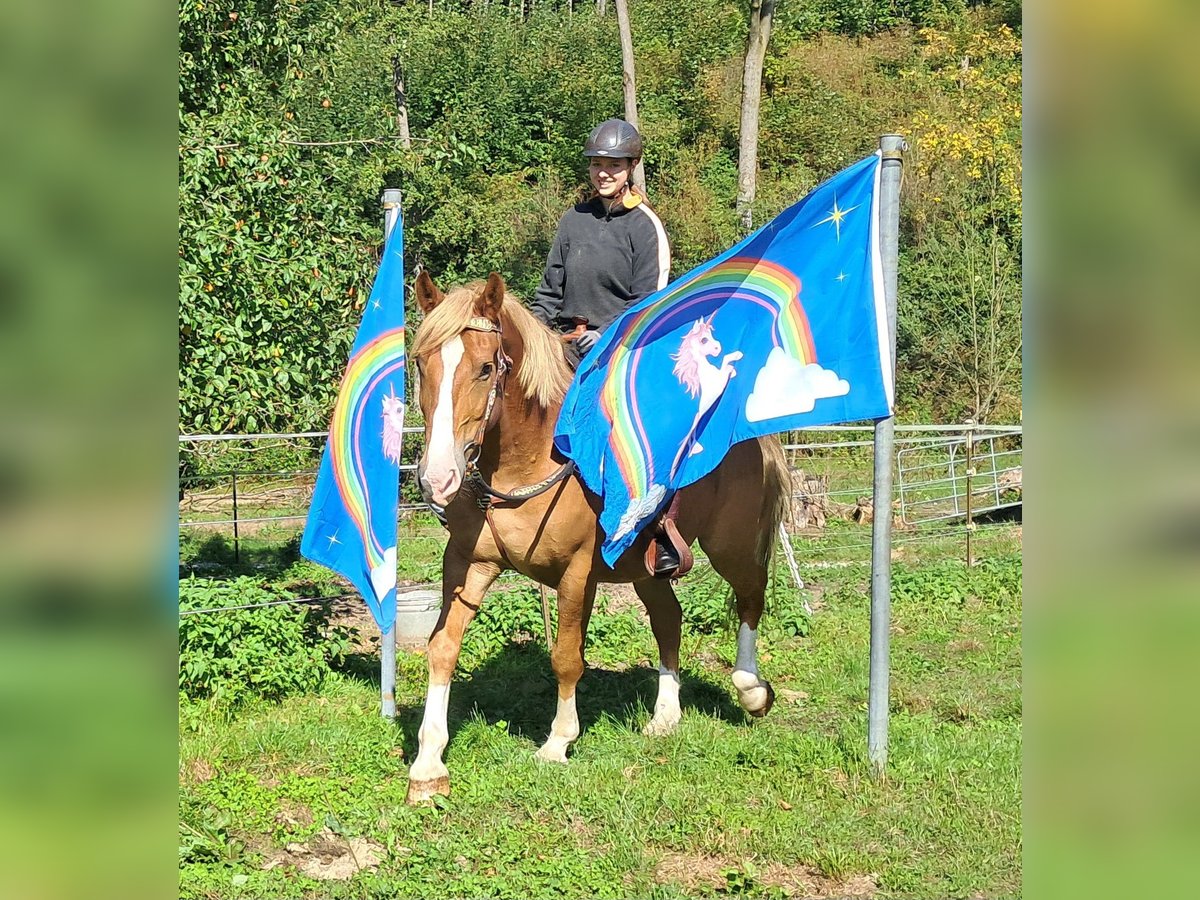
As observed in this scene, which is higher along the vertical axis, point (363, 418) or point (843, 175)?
point (843, 175)

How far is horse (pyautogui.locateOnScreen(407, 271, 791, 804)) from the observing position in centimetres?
481

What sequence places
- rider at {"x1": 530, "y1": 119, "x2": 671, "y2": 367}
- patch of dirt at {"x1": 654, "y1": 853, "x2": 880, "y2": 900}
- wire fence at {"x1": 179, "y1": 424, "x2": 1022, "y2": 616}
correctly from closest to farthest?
patch of dirt at {"x1": 654, "y1": 853, "x2": 880, "y2": 900}
rider at {"x1": 530, "y1": 119, "x2": 671, "y2": 367}
wire fence at {"x1": 179, "y1": 424, "x2": 1022, "y2": 616}

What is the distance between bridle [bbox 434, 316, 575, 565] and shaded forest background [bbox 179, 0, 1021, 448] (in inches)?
110

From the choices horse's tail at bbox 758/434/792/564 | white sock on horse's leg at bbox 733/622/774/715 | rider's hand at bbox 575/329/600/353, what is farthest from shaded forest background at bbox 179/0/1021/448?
white sock on horse's leg at bbox 733/622/774/715

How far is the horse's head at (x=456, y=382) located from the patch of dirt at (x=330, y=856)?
5.24ft

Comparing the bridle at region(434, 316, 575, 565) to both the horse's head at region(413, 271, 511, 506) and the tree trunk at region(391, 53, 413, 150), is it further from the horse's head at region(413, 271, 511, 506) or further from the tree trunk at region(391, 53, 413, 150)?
the tree trunk at region(391, 53, 413, 150)

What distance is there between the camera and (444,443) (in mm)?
4672

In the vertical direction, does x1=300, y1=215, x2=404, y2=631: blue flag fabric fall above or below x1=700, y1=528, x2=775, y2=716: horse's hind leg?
above

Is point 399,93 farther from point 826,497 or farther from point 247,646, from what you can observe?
point 247,646
